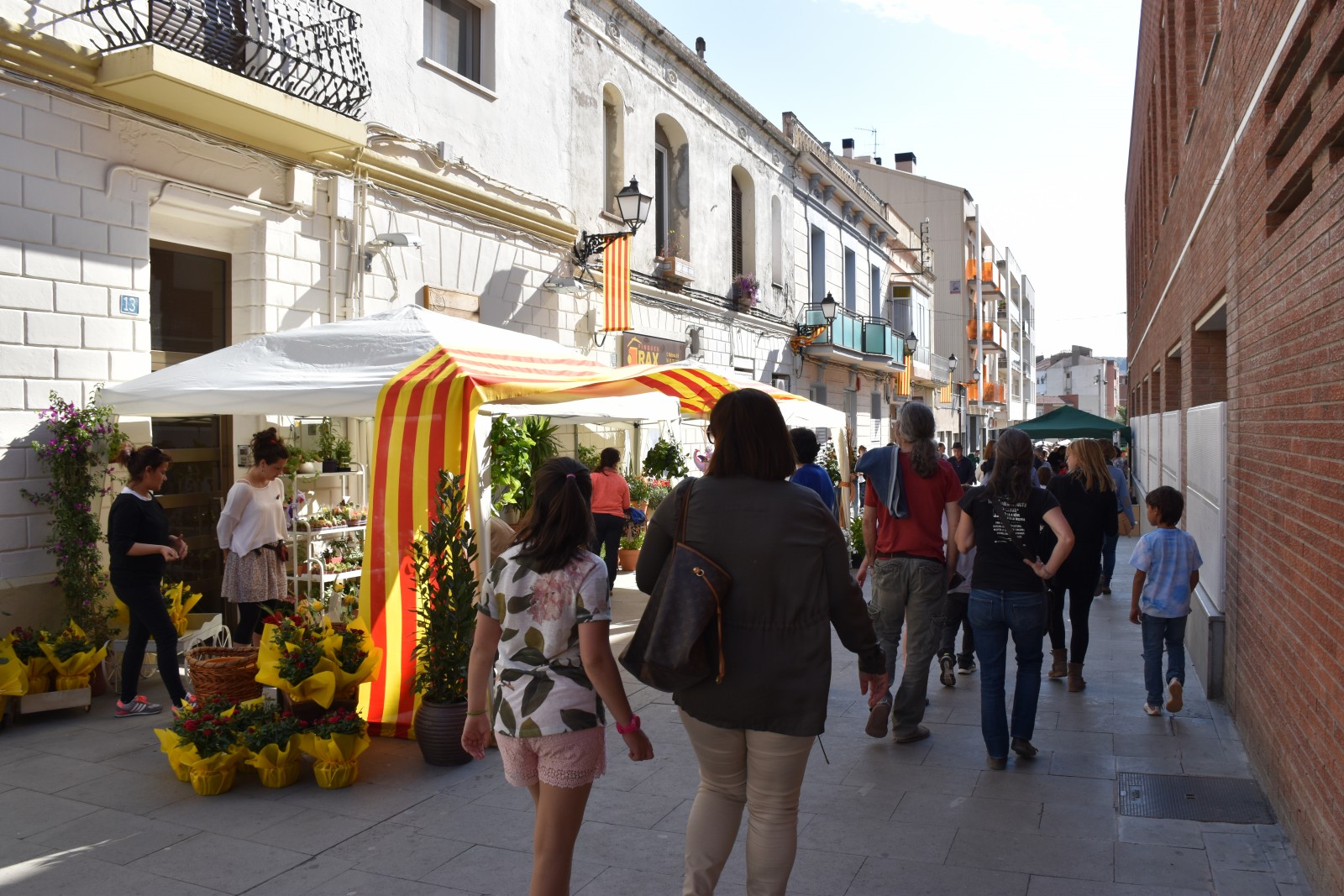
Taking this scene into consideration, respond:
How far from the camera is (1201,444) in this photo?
25.2 ft

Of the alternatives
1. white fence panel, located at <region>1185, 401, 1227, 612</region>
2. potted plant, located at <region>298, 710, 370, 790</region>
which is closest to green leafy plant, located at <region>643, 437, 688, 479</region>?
white fence panel, located at <region>1185, 401, 1227, 612</region>

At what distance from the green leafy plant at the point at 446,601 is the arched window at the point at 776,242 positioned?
617 inches

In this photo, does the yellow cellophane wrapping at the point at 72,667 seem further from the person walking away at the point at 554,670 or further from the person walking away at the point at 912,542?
the person walking away at the point at 912,542

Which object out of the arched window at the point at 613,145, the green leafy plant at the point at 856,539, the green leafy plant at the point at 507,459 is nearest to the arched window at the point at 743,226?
the arched window at the point at 613,145

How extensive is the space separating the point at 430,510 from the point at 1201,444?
5706mm

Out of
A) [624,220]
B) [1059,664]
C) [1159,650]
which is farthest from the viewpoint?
[624,220]

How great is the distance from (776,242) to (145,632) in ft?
53.5

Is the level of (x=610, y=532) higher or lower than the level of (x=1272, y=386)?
lower

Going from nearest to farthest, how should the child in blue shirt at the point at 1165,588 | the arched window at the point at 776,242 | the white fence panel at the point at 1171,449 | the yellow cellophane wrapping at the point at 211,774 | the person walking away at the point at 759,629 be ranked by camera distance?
1. the person walking away at the point at 759,629
2. the yellow cellophane wrapping at the point at 211,774
3. the child in blue shirt at the point at 1165,588
4. the white fence panel at the point at 1171,449
5. the arched window at the point at 776,242

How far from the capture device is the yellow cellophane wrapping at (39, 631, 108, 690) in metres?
6.36

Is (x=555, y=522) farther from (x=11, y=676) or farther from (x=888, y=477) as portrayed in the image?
(x=11, y=676)

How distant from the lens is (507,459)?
1080 cm

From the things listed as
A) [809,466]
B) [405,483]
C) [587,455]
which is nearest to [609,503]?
[809,466]

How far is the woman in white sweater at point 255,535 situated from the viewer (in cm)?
692
